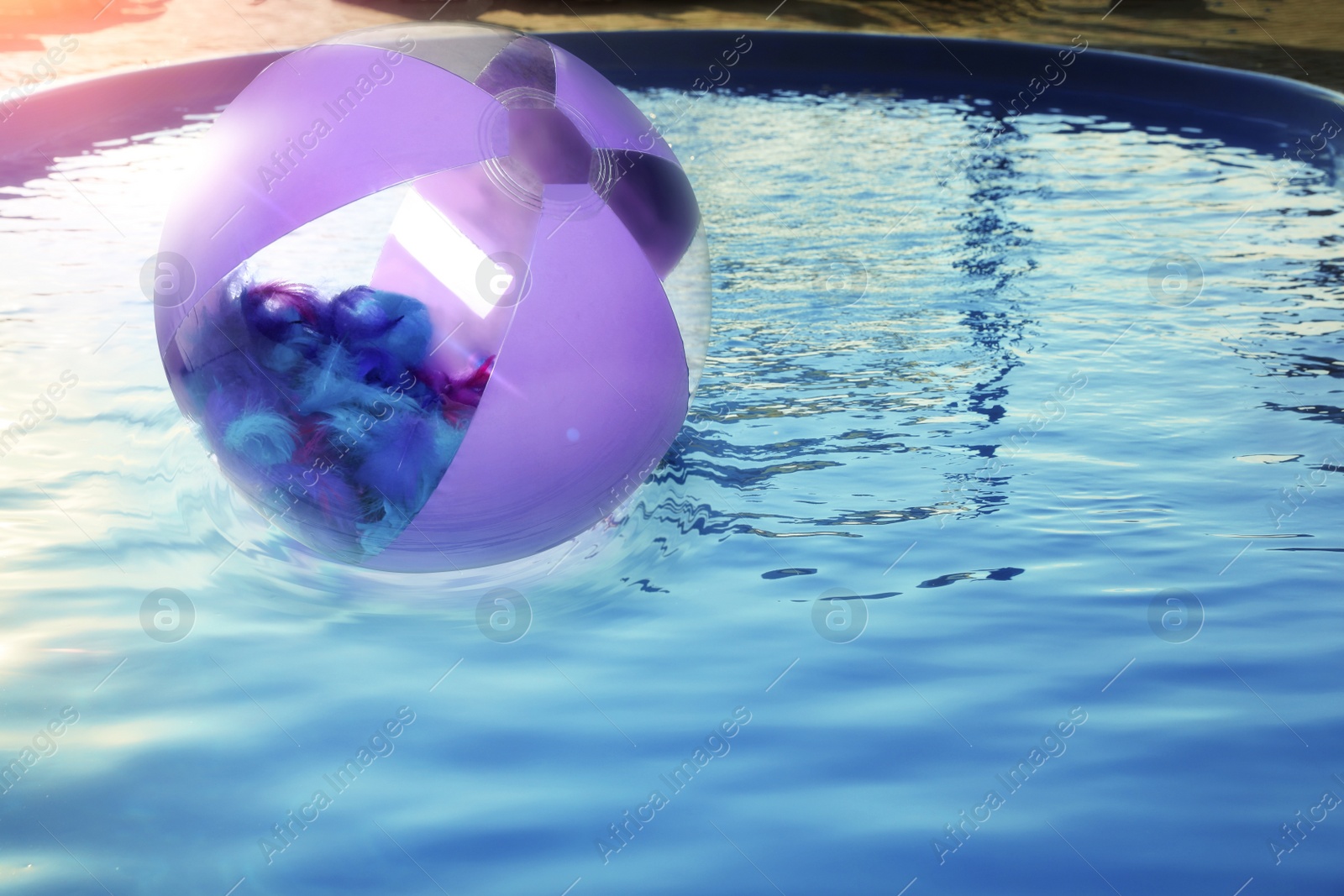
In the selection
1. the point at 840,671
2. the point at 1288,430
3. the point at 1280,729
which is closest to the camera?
the point at 1280,729

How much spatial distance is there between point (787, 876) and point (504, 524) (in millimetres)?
1185

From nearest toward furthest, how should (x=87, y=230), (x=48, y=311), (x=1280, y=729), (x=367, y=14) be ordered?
(x=1280, y=729), (x=48, y=311), (x=87, y=230), (x=367, y=14)

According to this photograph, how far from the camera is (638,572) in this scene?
336 cm

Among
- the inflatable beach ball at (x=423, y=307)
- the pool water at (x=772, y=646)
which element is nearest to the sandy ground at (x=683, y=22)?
the pool water at (x=772, y=646)

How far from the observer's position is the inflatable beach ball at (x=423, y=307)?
2795 mm

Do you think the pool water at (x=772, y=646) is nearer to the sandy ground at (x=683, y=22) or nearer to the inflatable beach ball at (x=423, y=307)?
the inflatable beach ball at (x=423, y=307)

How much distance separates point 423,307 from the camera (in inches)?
110

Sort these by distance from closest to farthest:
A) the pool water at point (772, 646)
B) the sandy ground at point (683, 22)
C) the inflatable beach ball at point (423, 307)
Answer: the pool water at point (772, 646), the inflatable beach ball at point (423, 307), the sandy ground at point (683, 22)

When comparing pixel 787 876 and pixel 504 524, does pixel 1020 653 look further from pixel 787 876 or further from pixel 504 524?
pixel 504 524

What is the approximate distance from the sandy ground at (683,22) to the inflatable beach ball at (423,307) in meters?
10.5

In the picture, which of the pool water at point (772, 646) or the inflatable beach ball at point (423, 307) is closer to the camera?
the pool water at point (772, 646)

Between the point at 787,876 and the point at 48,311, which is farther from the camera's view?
the point at 48,311

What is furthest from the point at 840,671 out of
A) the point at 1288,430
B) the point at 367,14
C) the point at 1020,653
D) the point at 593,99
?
the point at 367,14

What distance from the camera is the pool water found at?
2.36 meters
